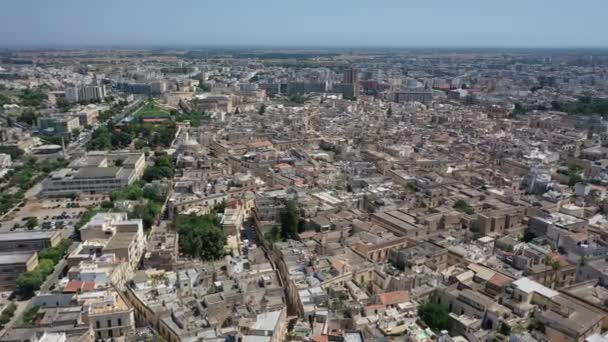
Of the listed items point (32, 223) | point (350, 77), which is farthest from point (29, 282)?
point (350, 77)

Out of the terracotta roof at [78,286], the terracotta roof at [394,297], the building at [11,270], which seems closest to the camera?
the terracotta roof at [394,297]

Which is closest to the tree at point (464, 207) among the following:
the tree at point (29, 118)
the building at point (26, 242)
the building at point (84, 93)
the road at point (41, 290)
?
the road at point (41, 290)

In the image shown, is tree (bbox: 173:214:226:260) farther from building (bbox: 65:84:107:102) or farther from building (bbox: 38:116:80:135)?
building (bbox: 65:84:107:102)

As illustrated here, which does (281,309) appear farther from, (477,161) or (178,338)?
(477,161)

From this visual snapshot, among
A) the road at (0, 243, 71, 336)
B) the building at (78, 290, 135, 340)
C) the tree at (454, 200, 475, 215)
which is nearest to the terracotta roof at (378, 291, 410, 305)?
the building at (78, 290, 135, 340)

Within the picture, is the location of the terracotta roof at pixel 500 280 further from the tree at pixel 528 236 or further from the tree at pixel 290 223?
the tree at pixel 290 223

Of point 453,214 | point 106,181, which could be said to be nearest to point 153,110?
point 106,181

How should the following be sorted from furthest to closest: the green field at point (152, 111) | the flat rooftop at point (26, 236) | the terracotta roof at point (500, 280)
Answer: the green field at point (152, 111) < the flat rooftop at point (26, 236) < the terracotta roof at point (500, 280)
